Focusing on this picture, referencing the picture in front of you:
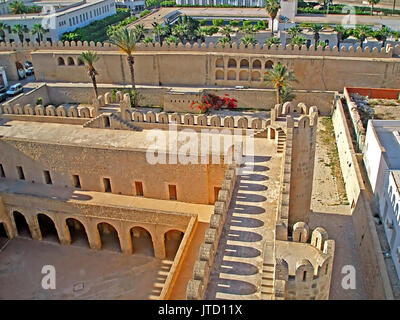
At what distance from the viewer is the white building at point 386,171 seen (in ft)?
54.7

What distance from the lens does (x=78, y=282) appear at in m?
20.6

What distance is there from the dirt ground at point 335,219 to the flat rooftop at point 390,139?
3.73 metres

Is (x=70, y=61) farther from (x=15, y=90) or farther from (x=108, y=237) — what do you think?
(x=108, y=237)

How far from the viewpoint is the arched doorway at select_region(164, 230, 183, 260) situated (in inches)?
861

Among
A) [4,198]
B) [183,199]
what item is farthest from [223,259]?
[4,198]

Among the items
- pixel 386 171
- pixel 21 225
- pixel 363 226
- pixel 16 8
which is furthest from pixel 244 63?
pixel 16 8

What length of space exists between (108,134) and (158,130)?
272 centimetres

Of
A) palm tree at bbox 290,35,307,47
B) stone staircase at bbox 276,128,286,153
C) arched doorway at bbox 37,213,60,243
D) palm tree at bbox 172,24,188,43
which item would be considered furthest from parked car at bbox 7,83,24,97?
stone staircase at bbox 276,128,286,153

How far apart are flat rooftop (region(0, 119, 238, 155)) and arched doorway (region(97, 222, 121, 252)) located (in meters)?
4.43

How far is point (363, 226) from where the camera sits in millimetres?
19609

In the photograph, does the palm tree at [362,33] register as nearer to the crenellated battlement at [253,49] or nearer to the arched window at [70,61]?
the crenellated battlement at [253,49]

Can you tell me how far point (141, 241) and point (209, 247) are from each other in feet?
34.0

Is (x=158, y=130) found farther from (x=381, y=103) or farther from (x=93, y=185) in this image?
(x=381, y=103)

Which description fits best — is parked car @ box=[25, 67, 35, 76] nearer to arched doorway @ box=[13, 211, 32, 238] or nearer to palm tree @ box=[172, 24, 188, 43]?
palm tree @ box=[172, 24, 188, 43]
